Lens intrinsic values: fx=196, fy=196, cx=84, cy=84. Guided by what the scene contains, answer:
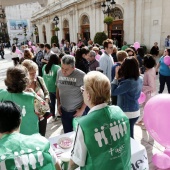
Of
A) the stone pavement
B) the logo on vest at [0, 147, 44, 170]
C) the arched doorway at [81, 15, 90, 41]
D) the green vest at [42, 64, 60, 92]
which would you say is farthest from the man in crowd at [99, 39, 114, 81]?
the arched doorway at [81, 15, 90, 41]

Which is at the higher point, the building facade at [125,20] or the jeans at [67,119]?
the building facade at [125,20]

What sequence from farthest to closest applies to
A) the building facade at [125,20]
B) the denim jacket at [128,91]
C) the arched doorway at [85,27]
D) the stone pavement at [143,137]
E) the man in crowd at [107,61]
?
the arched doorway at [85,27]
the building facade at [125,20]
the man in crowd at [107,61]
the stone pavement at [143,137]
the denim jacket at [128,91]

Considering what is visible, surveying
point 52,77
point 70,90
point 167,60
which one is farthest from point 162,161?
point 167,60

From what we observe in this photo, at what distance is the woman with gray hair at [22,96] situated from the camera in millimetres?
2201

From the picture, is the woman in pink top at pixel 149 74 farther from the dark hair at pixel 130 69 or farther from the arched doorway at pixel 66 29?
the arched doorway at pixel 66 29

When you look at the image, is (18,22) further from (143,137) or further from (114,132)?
(114,132)

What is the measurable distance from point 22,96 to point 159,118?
171cm

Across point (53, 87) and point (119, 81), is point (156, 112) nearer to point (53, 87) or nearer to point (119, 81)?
point (119, 81)

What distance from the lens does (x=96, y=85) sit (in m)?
1.62

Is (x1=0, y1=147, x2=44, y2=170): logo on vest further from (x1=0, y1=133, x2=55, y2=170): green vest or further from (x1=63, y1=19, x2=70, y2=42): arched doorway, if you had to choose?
(x1=63, y1=19, x2=70, y2=42): arched doorway

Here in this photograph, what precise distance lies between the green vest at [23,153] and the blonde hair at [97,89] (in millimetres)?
534

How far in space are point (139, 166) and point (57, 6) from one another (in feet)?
94.9

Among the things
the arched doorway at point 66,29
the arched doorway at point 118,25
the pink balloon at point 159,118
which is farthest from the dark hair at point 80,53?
the arched doorway at point 66,29

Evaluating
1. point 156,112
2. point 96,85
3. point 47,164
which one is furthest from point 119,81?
point 47,164
